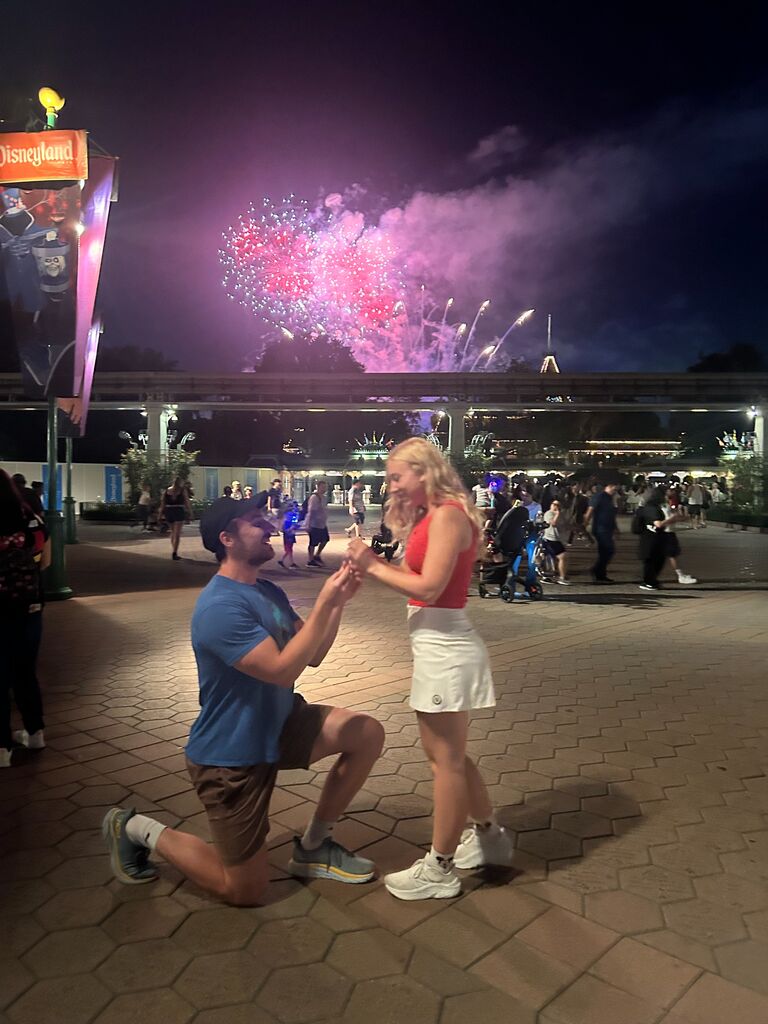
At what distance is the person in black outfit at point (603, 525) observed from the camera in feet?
40.5

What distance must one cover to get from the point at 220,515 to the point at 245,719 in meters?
0.79

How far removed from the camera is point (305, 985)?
246 centimetres

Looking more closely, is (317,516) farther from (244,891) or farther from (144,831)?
(244,891)

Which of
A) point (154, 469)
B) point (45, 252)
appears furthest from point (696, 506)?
point (45, 252)

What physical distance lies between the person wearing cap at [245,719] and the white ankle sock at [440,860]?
16.6 inches

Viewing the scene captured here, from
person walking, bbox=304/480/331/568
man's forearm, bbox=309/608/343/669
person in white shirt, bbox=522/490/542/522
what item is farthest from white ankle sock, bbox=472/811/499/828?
person walking, bbox=304/480/331/568

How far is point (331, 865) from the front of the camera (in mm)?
3094

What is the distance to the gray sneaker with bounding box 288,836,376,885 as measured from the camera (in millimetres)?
3076

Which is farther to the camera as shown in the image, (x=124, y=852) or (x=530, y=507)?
(x=530, y=507)

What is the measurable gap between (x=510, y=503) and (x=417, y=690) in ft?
28.0

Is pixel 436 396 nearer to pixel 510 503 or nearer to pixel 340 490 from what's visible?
pixel 340 490

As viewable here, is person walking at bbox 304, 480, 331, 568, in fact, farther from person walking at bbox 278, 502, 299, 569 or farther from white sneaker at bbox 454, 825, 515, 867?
white sneaker at bbox 454, 825, 515, 867

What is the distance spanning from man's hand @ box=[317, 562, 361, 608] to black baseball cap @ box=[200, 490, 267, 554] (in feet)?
1.48

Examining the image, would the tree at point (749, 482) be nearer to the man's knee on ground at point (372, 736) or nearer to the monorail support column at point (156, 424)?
the man's knee on ground at point (372, 736)
